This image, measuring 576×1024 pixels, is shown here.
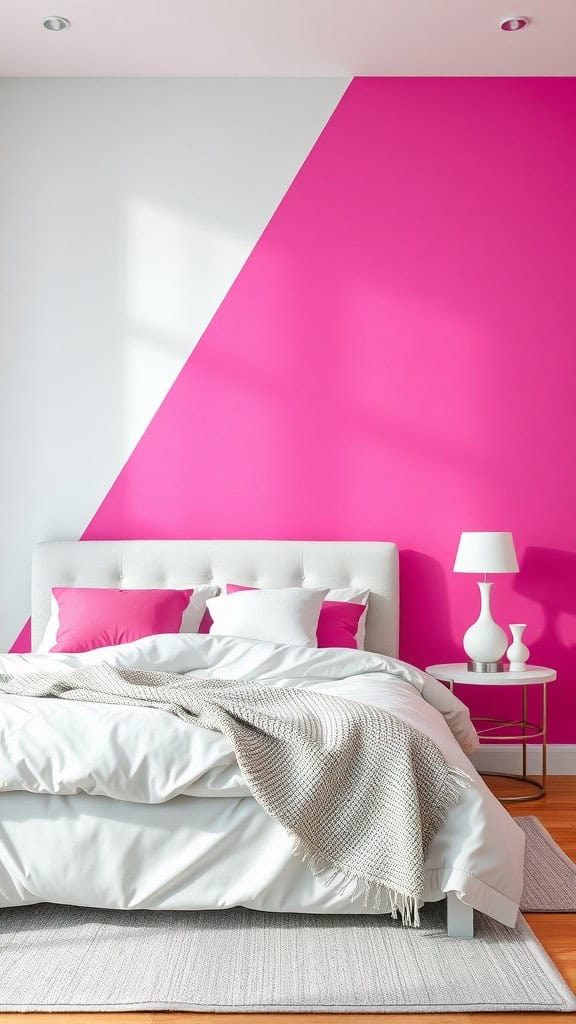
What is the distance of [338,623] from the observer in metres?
4.17

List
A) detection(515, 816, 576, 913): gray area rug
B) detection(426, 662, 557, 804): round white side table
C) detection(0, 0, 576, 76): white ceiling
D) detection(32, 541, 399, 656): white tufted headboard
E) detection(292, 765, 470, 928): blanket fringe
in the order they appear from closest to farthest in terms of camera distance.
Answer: detection(292, 765, 470, 928): blanket fringe < detection(515, 816, 576, 913): gray area rug < detection(0, 0, 576, 76): white ceiling < detection(426, 662, 557, 804): round white side table < detection(32, 541, 399, 656): white tufted headboard

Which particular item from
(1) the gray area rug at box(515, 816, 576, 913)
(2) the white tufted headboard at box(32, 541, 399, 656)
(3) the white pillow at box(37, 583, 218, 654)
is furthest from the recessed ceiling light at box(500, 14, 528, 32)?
→ (1) the gray area rug at box(515, 816, 576, 913)

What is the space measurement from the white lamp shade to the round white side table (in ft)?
1.47

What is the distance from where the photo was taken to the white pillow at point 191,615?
167 inches

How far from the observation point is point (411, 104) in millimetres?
4633

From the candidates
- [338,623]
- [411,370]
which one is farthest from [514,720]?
[411,370]

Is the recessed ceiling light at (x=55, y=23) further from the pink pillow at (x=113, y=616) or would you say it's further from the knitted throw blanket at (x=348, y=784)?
the knitted throw blanket at (x=348, y=784)

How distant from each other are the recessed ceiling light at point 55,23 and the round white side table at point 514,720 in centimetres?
316

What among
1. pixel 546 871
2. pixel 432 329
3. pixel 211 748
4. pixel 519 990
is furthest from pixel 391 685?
pixel 432 329

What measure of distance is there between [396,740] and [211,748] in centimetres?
51

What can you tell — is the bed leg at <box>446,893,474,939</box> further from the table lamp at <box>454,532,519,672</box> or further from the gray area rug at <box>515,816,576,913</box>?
the table lamp at <box>454,532,519,672</box>

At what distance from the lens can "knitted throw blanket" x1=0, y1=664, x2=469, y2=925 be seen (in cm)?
252

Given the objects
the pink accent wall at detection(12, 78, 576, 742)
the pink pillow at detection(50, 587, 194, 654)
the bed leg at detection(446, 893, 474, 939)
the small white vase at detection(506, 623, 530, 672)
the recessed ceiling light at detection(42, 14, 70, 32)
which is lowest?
the bed leg at detection(446, 893, 474, 939)

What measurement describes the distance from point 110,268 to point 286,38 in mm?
1298
